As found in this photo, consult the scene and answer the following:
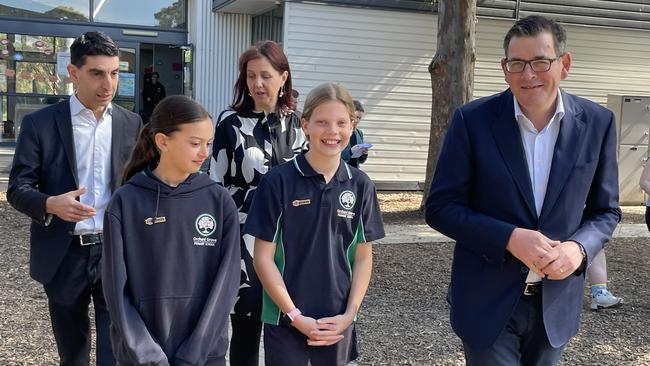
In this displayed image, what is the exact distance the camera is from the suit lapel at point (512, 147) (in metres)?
2.52

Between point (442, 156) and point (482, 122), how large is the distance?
209mm

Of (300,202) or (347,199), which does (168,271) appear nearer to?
(300,202)

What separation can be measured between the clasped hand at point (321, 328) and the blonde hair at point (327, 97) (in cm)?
88

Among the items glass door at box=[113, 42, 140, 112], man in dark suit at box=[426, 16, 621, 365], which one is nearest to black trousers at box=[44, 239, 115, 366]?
man in dark suit at box=[426, 16, 621, 365]

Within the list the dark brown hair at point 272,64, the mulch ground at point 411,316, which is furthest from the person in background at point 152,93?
the dark brown hair at point 272,64

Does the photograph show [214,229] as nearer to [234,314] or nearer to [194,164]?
[194,164]

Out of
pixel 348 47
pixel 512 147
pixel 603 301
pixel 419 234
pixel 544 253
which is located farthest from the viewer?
pixel 348 47

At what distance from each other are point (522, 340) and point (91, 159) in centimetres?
221

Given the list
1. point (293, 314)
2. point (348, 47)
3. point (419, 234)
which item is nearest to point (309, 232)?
point (293, 314)

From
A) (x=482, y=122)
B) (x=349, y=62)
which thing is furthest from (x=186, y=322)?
(x=349, y=62)

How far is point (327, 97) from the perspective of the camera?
9.37 ft

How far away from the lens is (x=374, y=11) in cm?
1273

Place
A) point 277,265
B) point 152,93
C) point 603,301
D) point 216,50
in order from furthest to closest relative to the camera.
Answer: point 152,93, point 216,50, point 603,301, point 277,265

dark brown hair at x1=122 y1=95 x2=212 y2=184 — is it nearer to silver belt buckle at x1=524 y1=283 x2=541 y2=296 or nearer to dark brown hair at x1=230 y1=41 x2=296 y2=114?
dark brown hair at x1=230 y1=41 x2=296 y2=114
